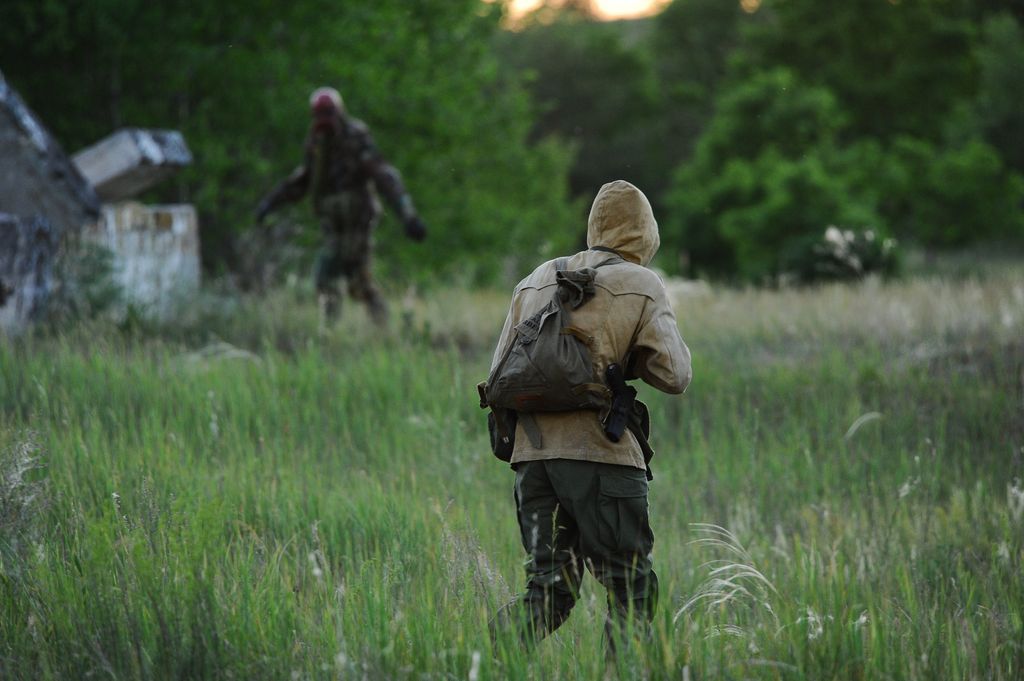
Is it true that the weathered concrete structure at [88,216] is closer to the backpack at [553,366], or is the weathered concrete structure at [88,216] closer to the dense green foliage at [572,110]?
the dense green foliage at [572,110]

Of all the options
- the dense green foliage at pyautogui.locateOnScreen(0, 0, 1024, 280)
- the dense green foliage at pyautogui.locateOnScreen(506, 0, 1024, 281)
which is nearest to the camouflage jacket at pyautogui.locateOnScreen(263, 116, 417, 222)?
the dense green foliage at pyautogui.locateOnScreen(0, 0, 1024, 280)

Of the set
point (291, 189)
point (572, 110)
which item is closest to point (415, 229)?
point (291, 189)

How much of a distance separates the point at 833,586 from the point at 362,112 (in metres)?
12.8

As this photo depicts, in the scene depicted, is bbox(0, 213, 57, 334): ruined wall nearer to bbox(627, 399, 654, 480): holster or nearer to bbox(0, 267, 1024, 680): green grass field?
bbox(0, 267, 1024, 680): green grass field

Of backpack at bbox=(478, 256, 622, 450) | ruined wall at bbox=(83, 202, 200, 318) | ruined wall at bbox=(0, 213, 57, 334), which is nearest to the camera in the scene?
backpack at bbox=(478, 256, 622, 450)

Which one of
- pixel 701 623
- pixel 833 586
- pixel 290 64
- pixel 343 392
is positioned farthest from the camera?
pixel 290 64

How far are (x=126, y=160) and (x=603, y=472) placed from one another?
7.65 meters

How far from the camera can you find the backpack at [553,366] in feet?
11.3

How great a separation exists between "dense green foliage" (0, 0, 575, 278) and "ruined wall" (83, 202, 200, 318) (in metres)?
2.98

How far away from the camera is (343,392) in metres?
6.90

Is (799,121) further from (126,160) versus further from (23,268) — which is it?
(23,268)

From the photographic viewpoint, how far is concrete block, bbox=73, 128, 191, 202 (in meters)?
9.86

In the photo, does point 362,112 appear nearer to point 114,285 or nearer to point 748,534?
point 114,285

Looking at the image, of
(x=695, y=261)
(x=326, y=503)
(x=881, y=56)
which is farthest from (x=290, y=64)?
(x=881, y=56)
